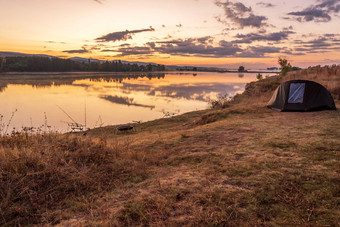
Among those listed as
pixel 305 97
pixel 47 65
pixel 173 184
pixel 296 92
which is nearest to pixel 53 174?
pixel 173 184

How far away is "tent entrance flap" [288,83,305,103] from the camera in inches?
480

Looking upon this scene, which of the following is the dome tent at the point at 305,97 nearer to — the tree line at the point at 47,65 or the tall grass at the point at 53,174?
the tall grass at the point at 53,174

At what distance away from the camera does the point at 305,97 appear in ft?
39.7

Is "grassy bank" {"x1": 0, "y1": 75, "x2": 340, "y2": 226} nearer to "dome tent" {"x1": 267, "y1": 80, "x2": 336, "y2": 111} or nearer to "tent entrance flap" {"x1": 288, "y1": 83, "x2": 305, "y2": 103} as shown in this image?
"dome tent" {"x1": 267, "y1": 80, "x2": 336, "y2": 111}

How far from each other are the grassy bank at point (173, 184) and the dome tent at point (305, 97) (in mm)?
6303

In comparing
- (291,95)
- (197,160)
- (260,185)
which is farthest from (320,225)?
(291,95)

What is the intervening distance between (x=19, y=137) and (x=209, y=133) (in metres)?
6.31

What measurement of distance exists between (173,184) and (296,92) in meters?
11.3

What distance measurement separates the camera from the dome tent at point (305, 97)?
1192 cm

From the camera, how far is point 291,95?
12.5 m

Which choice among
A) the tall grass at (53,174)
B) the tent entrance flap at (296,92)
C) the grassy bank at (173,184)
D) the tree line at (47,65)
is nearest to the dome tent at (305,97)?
the tent entrance flap at (296,92)

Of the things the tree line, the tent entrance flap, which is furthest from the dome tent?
the tree line

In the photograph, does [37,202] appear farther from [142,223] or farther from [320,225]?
[320,225]

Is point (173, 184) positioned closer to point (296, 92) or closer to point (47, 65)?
point (296, 92)
